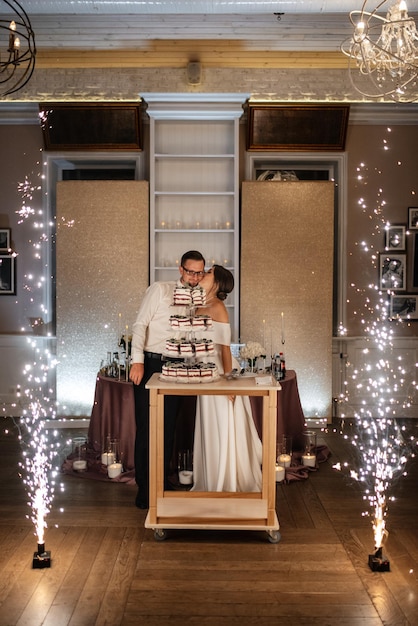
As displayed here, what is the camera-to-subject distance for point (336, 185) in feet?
22.0

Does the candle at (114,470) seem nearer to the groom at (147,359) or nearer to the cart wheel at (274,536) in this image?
the groom at (147,359)

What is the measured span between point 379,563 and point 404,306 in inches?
160

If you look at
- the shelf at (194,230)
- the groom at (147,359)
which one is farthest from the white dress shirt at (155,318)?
the shelf at (194,230)

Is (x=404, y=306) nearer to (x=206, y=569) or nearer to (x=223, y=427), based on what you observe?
(x=223, y=427)

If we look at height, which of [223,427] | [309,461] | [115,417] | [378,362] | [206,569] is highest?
[378,362]

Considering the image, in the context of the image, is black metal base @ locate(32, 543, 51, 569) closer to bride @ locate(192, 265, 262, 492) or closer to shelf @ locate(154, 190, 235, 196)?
bride @ locate(192, 265, 262, 492)

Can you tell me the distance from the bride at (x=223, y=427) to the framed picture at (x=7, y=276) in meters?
3.59

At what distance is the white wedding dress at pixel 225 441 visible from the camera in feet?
12.3

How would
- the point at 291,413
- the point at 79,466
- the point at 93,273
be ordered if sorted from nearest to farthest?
the point at 79,466
the point at 291,413
the point at 93,273

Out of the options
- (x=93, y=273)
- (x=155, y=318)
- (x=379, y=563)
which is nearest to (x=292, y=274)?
(x=93, y=273)

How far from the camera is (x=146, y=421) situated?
3842 millimetres

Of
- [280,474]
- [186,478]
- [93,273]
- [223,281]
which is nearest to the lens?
[223,281]

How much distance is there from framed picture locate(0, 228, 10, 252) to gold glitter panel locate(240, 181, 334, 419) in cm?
243

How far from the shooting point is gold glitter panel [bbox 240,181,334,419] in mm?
6273
